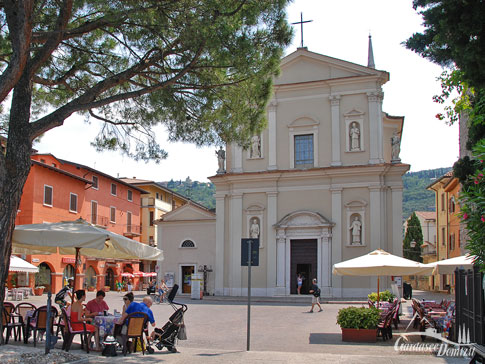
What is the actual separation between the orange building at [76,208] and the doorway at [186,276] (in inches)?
325

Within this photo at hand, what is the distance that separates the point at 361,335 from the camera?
12.3 meters

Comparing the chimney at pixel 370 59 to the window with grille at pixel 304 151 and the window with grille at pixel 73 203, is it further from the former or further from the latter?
the window with grille at pixel 73 203

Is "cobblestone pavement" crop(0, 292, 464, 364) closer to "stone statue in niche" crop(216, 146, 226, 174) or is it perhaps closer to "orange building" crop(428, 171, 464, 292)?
"stone statue in niche" crop(216, 146, 226, 174)

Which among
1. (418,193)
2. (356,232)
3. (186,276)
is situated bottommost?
(186,276)

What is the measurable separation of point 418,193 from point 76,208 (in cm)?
12564

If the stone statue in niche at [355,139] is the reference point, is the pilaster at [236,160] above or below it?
below

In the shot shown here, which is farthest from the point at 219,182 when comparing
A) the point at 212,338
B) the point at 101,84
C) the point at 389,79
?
the point at 101,84

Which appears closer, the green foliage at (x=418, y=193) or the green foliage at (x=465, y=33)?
the green foliage at (x=465, y=33)

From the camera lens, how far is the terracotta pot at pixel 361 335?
40.0 ft

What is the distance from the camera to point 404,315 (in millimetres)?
19734

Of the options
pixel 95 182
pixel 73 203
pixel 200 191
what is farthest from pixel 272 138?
pixel 200 191

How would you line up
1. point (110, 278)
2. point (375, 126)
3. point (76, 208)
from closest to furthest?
point (375, 126) < point (76, 208) < point (110, 278)

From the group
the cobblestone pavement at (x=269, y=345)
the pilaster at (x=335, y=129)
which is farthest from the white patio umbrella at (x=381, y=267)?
the pilaster at (x=335, y=129)

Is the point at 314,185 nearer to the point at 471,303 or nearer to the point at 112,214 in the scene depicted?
the point at 471,303
